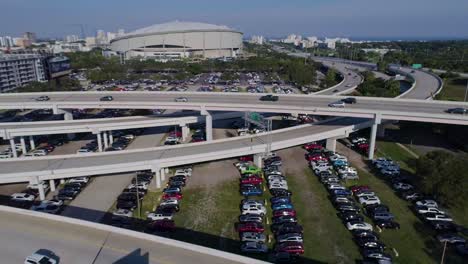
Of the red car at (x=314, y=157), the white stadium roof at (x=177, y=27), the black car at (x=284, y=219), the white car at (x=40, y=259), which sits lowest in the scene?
the black car at (x=284, y=219)

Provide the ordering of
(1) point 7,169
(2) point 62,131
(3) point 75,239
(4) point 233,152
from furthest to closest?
(2) point 62,131 < (4) point 233,152 < (1) point 7,169 < (3) point 75,239

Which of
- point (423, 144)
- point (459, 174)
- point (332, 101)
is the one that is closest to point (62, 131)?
point (332, 101)

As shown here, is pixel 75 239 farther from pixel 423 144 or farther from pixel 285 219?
pixel 423 144

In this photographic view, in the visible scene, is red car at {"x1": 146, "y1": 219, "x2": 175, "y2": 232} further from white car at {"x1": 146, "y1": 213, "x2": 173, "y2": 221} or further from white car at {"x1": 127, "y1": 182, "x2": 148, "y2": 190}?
white car at {"x1": 127, "y1": 182, "x2": 148, "y2": 190}

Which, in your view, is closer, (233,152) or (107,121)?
(233,152)

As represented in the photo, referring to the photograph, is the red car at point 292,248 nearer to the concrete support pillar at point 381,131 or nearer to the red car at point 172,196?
the red car at point 172,196

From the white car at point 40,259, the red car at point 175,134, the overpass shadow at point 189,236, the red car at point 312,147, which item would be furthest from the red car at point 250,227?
the red car at point 175,134
